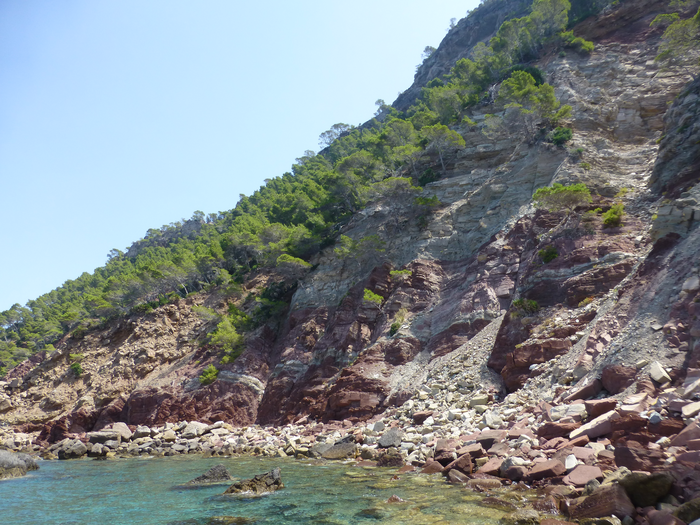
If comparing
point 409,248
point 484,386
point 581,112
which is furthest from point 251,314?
point 581,112

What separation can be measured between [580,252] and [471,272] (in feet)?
28.9

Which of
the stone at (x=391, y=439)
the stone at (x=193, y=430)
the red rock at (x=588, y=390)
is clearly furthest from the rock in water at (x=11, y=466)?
the red rock at (x=588, y=390)

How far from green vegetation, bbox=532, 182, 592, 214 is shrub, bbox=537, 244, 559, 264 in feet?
9.38

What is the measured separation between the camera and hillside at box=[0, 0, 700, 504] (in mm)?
16562

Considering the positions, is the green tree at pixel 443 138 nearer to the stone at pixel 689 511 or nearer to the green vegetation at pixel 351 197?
the green vegetation at pixel 351 197

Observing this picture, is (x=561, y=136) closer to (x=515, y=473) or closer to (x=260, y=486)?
(x=515, y=473)

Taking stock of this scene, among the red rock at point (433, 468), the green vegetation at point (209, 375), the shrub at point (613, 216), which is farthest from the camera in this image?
the green vegetation at point (209, 375)

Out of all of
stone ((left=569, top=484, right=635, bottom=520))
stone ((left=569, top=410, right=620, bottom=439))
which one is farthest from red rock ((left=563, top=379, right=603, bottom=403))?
stone ((left=569, top=484, right=635, bottom=520))

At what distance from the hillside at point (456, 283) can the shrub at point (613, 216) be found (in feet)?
0.36

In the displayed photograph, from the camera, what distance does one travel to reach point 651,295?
48.0 feet

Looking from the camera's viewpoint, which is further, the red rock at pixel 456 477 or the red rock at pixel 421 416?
the red rock at pixel 421 416

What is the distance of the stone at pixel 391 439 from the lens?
1823 cm

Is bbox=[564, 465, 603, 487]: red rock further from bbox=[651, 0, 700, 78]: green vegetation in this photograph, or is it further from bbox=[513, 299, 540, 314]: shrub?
bbox=[651, 0, 700, 78]: green vegetation

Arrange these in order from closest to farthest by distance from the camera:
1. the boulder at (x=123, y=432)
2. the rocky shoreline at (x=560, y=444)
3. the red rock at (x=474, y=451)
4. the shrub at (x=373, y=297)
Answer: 1. the rocky shoreline at (x=560, y=444)
2. the red rock at (x=474, y=451)
3. the boulder at (x=123, y=432)
4. the shrub at (x=373, y=297)
